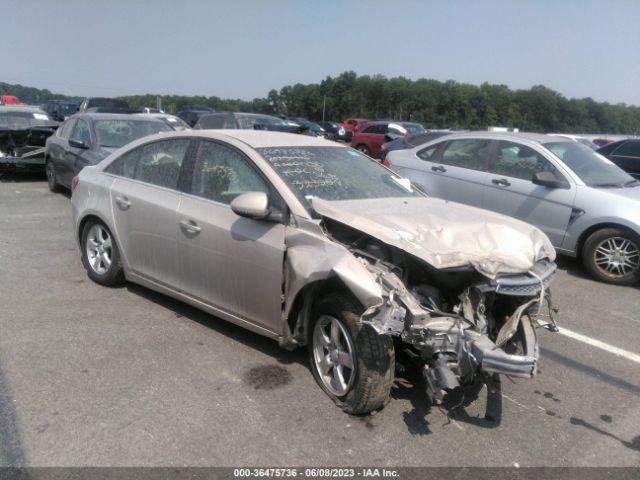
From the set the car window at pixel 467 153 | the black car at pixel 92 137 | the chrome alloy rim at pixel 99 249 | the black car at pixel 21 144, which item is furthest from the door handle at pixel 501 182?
the black car at pixel 21 144

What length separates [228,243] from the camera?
406 cm

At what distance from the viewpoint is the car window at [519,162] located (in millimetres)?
7293

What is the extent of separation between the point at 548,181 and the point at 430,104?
64580mm

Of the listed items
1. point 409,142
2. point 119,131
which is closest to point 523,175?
point 409,142

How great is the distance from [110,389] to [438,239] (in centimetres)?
230

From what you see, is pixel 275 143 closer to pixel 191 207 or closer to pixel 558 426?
pixel 191 207

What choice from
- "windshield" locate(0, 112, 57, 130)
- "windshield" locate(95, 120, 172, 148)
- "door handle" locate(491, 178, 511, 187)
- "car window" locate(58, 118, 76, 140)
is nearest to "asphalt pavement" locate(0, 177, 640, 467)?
"door handle" locate(491, 178, 511, 187)

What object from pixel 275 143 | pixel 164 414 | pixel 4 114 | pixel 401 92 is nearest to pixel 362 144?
pixel 4 114

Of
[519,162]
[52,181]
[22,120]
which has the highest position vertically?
[519,162]

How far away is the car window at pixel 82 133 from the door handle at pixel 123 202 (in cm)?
501

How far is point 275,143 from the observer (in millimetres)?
4504

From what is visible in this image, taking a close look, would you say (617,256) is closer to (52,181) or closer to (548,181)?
(548,181)

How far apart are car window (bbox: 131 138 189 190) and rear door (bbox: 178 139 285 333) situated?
239 millimetres

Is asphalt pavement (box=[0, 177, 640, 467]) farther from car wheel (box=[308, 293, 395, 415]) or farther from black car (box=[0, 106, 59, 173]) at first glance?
black car (box=[0, 106, 59, 173])
